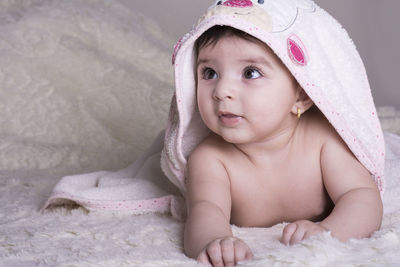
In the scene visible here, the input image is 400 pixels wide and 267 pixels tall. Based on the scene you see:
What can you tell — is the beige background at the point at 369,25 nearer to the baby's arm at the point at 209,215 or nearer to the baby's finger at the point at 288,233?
the baby's arm at the point at 209,215

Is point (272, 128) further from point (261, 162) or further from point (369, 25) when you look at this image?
point (369, 25)

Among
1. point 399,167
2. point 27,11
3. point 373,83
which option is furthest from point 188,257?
point 373,83

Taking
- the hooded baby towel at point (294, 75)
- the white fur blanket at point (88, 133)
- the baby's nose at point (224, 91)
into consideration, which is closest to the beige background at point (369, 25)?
the white fur blanket at point (88, 133)

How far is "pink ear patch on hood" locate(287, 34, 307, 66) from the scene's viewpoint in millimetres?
1162

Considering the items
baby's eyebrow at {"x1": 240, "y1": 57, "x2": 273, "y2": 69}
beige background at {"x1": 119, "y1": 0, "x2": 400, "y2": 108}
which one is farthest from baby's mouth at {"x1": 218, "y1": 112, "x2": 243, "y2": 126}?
beige background at {"x1": 119, "y1": 0, "x2": 400, "y2": 108}

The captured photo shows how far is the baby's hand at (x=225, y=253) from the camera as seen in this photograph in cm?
96

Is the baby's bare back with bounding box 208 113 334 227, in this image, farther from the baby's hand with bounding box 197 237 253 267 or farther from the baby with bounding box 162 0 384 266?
the baby's hand with bounding box 197 237 253 267

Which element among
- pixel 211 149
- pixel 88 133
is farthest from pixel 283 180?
pixel 88 133

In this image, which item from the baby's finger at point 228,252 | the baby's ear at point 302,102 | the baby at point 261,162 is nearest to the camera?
the baby's finger at point 228,252

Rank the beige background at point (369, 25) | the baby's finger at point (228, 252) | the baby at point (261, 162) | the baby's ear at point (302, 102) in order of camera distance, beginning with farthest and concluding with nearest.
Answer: the beige background at point (369, 25)
the baby's ear at point (302, 102)
the baby at point (261, 162)
the baby's finger at point (228, 252)

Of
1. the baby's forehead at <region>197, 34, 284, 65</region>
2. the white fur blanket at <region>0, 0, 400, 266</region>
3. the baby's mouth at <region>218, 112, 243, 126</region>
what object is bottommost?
the white fur blanket at <region>0, 0, 400, 266</region>

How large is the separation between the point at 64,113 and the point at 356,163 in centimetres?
118

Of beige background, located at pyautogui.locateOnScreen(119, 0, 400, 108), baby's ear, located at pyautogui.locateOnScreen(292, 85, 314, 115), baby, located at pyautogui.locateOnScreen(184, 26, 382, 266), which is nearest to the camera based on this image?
baby, located at pyautogui.locateOnScreen(184, 26, 382, 266)

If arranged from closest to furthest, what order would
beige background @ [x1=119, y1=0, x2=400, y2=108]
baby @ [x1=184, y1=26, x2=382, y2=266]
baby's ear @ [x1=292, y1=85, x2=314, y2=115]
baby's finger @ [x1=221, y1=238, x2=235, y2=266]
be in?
baby's finger @ [x1=221, y1=238, x2=235, y2=266]
baby @ [x1=184, y1=26, x2=382, y2=266]
baby's ear @ [x1=292, y1=85, x2=314, y2=115]
beige background @ [x1=119, y1=0, x2=400, y2=108]
